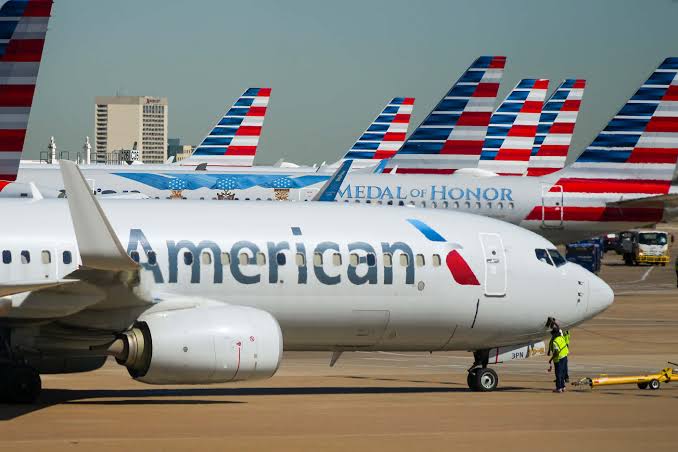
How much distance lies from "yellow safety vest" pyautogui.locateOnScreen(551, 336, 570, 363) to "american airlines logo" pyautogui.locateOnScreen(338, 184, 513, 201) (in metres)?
27.8

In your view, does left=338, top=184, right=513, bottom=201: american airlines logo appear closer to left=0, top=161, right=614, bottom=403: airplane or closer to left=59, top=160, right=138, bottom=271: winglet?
left=0, top=161, right=614, bottom=403: airplane

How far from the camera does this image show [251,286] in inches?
938

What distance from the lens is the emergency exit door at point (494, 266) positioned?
25.5 metres

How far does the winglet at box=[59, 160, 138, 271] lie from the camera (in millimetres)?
20734

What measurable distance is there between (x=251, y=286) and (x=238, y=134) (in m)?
68.4

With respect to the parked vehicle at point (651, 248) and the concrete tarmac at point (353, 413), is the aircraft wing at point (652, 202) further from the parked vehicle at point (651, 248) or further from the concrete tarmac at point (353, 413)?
the parked vehicle at point (651, 248)

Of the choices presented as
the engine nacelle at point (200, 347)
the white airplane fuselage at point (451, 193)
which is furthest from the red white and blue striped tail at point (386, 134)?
the engine nacelle at point (200, 347)

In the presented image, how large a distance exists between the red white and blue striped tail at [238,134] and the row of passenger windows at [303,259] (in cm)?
6329

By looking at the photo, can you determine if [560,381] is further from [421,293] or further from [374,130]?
[374,130]

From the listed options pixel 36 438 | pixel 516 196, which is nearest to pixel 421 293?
pixel 36 438

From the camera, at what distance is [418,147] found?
61.5 metres

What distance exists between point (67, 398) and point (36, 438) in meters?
4.87

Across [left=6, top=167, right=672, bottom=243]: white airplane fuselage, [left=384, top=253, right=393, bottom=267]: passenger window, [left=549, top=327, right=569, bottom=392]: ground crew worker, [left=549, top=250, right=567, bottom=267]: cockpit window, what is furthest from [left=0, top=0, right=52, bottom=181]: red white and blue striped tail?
[left=6, top=167, right=672, bottom=243]: white airplane fuselage

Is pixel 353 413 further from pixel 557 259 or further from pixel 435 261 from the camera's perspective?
pixel 557 259
